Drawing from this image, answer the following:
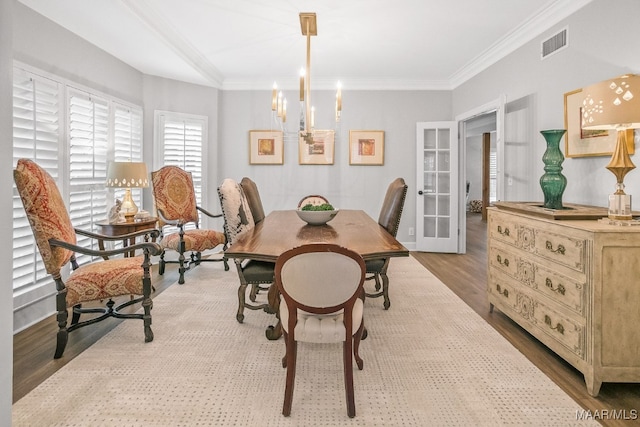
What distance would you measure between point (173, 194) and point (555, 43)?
423cm

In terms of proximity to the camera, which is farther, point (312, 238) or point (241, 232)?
point (241, 232)

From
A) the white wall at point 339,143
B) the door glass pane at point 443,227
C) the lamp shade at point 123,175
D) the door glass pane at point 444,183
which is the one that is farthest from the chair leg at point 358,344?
the door glass pane at point 444,183

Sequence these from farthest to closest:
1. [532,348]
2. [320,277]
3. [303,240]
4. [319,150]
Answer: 1. [319,150]
2. [532,348]
3. [303,240]
4. [320,277]

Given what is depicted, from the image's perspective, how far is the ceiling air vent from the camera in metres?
3.19

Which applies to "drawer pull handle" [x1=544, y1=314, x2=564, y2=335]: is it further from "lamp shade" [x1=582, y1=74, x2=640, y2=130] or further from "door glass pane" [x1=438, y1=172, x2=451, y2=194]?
"door glass pane" [x1=438, y1=172, x2=451, y2=194]

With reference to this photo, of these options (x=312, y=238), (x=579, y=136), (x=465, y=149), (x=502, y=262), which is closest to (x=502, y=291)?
(x=502, y=262)

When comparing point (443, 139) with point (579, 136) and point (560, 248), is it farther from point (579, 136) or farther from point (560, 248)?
point (560, 248)

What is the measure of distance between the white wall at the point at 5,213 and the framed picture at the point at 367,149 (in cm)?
467

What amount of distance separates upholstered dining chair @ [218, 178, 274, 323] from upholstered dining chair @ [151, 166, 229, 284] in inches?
51.1

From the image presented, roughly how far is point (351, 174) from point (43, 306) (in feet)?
13.5

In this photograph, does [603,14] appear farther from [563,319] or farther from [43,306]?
[43,306]

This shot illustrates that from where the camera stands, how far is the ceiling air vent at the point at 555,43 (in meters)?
3.19

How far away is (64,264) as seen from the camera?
8.08 feet

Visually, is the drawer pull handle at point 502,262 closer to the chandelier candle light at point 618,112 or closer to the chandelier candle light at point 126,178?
the chandelier candle light at point 618,112
